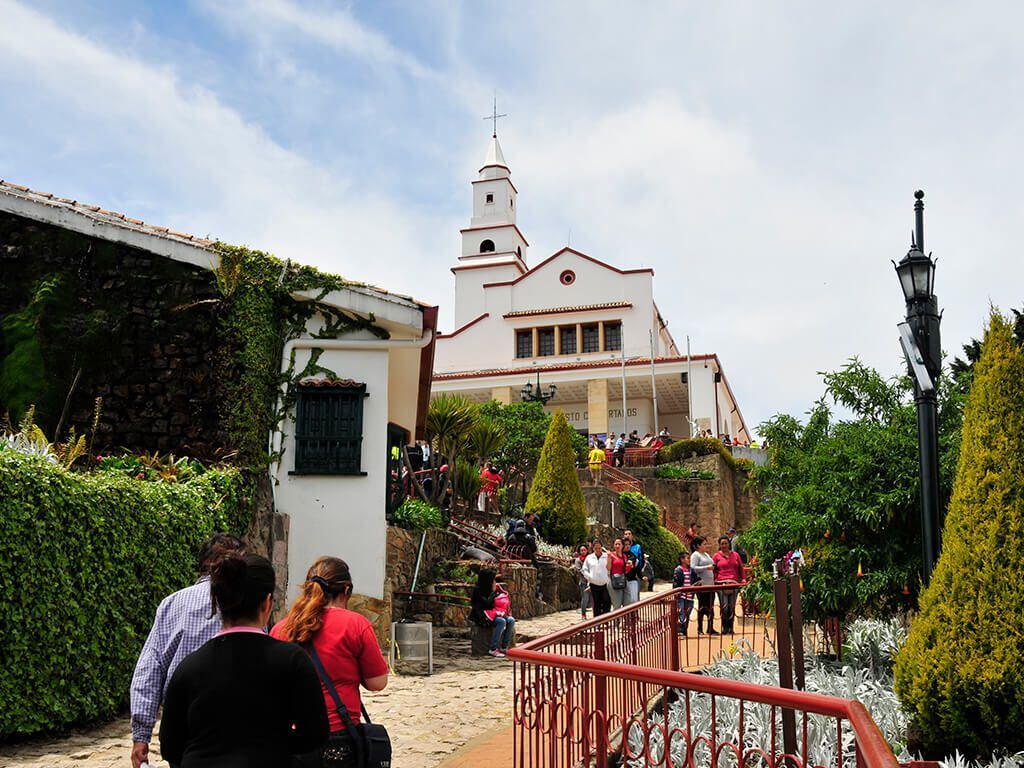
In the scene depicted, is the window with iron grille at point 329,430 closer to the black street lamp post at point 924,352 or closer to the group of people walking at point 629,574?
the group of people walking at point 629,574

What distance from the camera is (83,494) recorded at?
812 cm

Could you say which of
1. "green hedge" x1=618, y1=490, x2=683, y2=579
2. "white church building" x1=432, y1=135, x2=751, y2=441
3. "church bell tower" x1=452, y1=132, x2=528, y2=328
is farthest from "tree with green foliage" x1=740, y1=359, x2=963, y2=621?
"church bell tower" x1=452, y1=132, x2=528, y2=328

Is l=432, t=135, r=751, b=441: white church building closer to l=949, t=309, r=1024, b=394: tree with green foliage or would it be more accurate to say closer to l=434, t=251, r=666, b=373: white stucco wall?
l=434, t=251, r=666, b=373: white stucco wall

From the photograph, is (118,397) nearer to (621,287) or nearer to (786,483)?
(786,483)

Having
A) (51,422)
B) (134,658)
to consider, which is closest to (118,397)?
(51,422)

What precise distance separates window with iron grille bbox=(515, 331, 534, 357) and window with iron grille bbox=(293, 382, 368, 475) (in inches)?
1575

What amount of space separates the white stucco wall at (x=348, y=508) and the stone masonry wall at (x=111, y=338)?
3.96 feet

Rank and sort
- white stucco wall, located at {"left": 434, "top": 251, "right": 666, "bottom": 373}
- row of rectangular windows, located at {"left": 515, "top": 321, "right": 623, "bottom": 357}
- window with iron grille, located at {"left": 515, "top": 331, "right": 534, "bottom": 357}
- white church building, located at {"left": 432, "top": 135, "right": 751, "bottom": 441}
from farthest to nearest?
1. window with iron grille, located at {"left": 515, "top": 331, "right": 534, "bottom": 357}
2. row of rectangular windows, located at {"left": 515, "top": 321, "right": 623, "bottom": 357}
3. white stucco wall, located at {"left": 434, "top": 251, "right": 666, "bottom": 373}
4. white church building, located at {"left": 432, "top": 135, "right": 751, "bottom": 441}

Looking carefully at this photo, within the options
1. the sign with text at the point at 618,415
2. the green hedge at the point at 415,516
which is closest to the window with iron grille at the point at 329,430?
the green hedge at the point at 415,516

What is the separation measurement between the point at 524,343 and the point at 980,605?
4703 centimetres

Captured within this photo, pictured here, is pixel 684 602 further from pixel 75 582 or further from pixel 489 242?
pixel 489 242

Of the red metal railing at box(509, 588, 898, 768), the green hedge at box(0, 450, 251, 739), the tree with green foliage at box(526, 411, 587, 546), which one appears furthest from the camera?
the tree with green foliage at box(526, 411, 587, 546)

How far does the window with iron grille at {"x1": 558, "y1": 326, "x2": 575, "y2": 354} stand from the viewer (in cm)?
5253

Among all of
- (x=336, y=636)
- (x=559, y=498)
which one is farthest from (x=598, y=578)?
(x=336, y=636)
